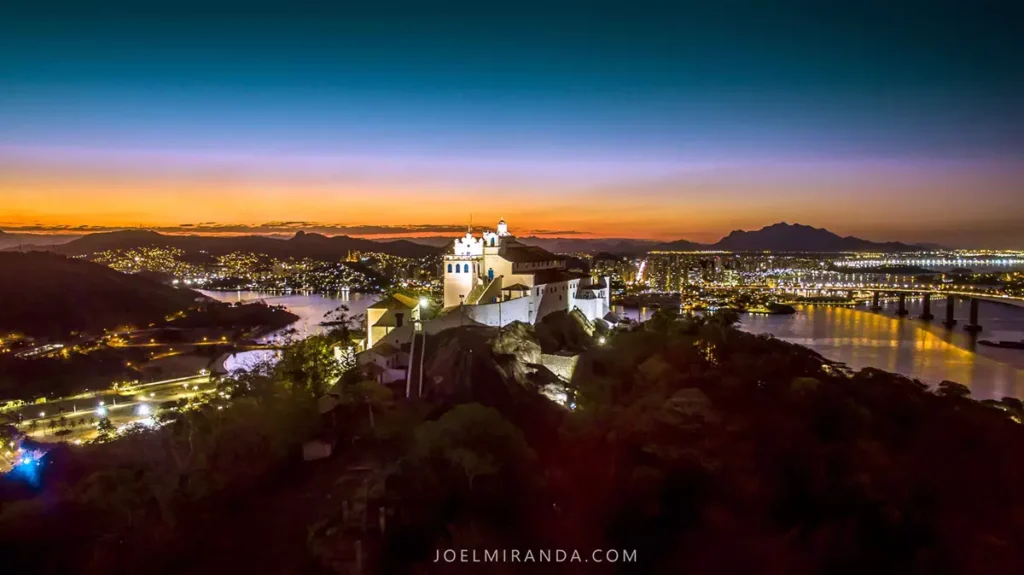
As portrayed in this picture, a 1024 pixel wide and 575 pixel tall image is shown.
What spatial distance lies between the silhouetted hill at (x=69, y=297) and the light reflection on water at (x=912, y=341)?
2455cm

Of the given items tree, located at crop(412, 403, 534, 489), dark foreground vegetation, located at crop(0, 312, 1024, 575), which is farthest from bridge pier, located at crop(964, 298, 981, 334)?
tree, located at crop(412, 403, 534, 489)

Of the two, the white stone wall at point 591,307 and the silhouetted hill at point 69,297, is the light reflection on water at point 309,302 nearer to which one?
the silhouetted hill at point 69,297

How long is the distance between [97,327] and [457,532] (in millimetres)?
30613

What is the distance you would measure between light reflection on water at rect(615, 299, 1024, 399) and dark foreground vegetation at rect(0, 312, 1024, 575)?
32.1 feet

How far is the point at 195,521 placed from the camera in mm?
7629

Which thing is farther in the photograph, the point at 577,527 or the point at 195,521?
the point at 195,521

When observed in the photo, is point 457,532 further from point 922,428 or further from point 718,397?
point 922,428

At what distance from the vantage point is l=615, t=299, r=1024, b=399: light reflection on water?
19844mm

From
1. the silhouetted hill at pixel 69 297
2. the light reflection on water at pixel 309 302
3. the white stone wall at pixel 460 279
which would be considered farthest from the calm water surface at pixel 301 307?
the white stone wall at pixel 460 279

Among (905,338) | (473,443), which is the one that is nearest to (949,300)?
(905,338)

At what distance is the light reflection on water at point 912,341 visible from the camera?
19.8 metres

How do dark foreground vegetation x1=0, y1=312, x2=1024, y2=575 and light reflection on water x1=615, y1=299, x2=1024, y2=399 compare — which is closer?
dark foreground vegetation x1=0, y1=312, x2=1024, y2=575

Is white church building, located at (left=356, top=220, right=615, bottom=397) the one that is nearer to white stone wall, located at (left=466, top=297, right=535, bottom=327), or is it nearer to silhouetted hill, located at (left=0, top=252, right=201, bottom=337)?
white stone wall, located at (left=466, top=297, right=535, bottom=327)

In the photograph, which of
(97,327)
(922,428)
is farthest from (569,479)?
(97,327)
